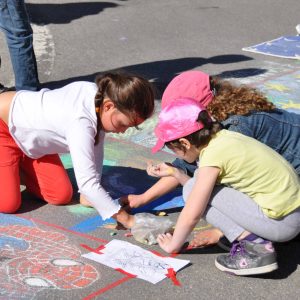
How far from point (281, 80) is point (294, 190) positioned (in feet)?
11.1

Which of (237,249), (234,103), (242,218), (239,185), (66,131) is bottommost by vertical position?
(237,249)

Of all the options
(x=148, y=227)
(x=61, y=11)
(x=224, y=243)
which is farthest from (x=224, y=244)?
(x=61, y=11)

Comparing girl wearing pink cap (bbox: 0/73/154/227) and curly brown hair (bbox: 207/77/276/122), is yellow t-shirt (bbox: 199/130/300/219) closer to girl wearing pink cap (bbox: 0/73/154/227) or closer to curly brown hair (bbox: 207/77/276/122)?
curly brown hair (bbox: 207/77/276/122)

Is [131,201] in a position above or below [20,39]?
below

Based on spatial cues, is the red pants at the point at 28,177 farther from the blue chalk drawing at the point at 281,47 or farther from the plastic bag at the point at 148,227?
the blue chalk drawing at the point at 281,47

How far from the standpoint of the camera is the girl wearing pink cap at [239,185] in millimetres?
2771

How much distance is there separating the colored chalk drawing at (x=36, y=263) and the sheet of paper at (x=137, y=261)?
0.35 ft

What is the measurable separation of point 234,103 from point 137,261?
881mm

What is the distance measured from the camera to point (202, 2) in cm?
1054

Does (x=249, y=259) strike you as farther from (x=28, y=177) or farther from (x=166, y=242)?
(x=28, y=177)

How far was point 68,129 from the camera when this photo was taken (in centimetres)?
318

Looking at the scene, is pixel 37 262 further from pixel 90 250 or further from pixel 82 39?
pixel 82 39

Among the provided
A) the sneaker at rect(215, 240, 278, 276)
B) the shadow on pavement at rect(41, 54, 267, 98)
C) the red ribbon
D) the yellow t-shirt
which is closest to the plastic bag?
the red ribbon

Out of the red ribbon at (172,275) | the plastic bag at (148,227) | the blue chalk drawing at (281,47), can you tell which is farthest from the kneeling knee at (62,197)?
the blue chalk drawing at (281,47)
